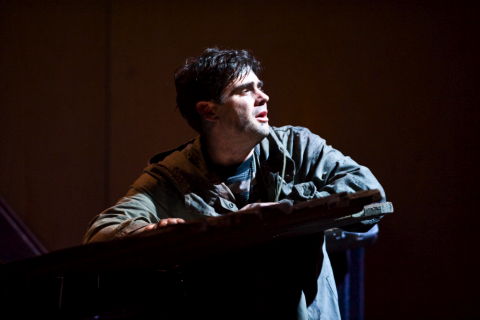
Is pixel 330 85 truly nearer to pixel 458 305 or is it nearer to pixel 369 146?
pixel 369 146

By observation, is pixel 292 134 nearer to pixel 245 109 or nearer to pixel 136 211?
pixel 245 109

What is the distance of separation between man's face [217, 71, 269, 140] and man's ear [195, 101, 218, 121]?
0.02m

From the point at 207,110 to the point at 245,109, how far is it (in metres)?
0.15

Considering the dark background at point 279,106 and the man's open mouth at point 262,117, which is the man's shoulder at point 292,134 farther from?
the dark background at point 279,106

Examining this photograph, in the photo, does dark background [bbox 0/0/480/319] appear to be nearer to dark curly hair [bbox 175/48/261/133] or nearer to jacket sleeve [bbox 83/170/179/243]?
dark curly hair [bbox 175/48/261/133]

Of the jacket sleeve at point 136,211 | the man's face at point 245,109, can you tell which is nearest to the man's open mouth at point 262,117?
the man's face at point 245,109

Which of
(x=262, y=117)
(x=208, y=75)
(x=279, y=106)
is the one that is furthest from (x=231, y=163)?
(x=279, y=106)

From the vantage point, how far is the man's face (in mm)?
1728

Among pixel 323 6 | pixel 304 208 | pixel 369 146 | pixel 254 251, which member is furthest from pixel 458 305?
pixel 304 208

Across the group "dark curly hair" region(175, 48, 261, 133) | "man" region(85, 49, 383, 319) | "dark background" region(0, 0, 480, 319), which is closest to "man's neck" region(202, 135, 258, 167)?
"man" region(85, 49, 383, 319)

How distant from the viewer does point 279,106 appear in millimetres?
3439

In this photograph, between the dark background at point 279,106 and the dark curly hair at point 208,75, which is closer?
the dark curly hair at point 208,75

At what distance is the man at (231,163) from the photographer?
164 cm

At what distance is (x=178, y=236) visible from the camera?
0.91 metres
